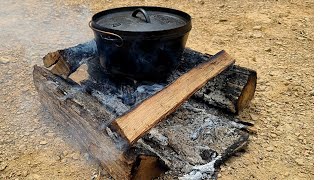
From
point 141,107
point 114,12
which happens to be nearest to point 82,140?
point 141,107

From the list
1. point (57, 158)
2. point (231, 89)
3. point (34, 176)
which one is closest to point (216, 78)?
point (231, 89)

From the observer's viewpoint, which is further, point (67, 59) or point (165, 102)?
point (67, 59)

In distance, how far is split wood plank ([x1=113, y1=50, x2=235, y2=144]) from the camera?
6.45 feet

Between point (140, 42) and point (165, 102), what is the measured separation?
456 millimetres

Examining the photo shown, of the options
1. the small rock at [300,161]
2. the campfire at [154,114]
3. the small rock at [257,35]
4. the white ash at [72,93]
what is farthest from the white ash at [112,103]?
the small rock at [257,35]

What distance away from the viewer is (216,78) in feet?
9.30

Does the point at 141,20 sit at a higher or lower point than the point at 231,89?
higher

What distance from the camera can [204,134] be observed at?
2.54 m

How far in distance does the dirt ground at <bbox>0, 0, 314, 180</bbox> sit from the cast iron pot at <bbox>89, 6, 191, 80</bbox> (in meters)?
0.76

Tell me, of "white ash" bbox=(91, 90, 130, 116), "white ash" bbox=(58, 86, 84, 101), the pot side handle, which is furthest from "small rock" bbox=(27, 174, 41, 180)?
the pot side handle

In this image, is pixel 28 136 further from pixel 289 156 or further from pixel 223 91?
pixel 289 156

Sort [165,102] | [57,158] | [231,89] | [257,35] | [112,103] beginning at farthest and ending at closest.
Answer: [257,35] < [231,89] < [112,103] < [57,158] < [165,102]

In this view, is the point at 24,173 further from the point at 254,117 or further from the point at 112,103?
the point at 254,117

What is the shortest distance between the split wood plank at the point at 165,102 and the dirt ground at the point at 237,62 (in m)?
0.55
